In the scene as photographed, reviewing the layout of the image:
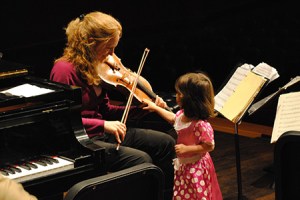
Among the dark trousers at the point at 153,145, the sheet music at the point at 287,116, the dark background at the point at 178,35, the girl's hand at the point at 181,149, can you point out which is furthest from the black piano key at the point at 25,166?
the dark background at the point at 178,35

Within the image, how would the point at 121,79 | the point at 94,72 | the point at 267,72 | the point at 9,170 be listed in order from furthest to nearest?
the point at 267,72 → the point at 121,79 → the point at 94,72 → the point at 9,170

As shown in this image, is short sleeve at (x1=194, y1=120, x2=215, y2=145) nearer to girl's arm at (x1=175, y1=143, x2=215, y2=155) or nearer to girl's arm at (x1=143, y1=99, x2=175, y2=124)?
girl's arm at (x1=175, y1=143, x2=215, y2=155)

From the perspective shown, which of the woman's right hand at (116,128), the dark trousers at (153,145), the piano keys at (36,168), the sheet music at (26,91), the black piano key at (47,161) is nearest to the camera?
the piano keys at (36,168)

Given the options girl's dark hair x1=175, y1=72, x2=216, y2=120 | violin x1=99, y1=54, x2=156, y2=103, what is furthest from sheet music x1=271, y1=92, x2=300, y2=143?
violin x1=99, y1=54, x2=156, y2=103

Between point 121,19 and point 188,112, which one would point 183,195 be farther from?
point 121,19

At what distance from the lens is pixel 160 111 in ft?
12.5

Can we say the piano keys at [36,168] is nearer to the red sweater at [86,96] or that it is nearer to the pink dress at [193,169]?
the red sweater at [86,96]

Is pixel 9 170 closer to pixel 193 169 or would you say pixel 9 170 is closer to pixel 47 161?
pixel 47 161

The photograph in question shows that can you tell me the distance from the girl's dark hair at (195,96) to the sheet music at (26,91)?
81 cm

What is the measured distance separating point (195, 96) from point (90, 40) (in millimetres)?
675

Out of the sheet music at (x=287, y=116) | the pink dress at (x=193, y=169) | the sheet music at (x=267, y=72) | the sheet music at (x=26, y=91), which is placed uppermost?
the sheet music at (x=26, y=91)

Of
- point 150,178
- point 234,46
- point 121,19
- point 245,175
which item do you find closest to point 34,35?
point 121,19

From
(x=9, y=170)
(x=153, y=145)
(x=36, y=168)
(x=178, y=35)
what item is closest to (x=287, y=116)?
(x=153, y=145)

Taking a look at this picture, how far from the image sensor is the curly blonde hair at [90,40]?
11.5 feet
